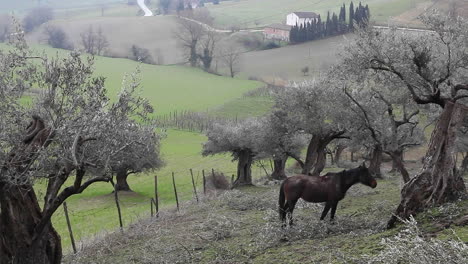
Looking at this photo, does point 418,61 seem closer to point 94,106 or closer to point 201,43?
point 94,106

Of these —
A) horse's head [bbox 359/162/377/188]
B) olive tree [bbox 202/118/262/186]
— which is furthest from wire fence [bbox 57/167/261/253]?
horse's head [bbox 359/162/377/188]

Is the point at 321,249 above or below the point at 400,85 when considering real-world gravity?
below

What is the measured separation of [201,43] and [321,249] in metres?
115

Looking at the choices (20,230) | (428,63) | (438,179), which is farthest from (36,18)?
(438,179)

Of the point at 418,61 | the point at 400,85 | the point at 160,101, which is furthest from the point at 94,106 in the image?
the point at 160,101

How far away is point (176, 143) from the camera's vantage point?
66750 mm

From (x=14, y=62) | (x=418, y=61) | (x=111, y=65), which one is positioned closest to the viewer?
(x=14, y=62)

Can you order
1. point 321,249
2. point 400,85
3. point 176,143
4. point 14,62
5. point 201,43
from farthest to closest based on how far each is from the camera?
point 201,43 → point 176,143 → point 400,85 → point 14,62 → point 321,249

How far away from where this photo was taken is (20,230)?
12602 mm

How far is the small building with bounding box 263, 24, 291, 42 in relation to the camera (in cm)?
12449

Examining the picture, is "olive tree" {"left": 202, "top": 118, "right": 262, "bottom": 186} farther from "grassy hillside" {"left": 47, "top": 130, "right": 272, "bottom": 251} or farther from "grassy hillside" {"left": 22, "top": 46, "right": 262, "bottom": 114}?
"grassy hillside" {"left": 22, "top": 46, "right": 262, "bottom": 114}

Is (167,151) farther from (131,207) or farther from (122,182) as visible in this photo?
(131,207)

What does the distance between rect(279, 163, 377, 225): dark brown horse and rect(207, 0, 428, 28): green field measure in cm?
11431

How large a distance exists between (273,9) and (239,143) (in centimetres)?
14688
